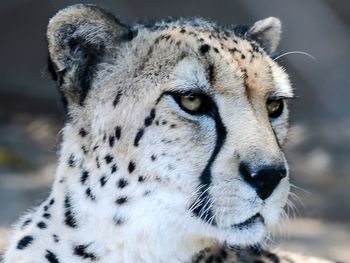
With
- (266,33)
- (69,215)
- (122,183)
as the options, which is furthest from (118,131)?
(266,33)

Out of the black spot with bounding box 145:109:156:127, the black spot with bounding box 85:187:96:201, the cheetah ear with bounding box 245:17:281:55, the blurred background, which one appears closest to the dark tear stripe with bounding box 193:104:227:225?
the black spot with bounding box 145:109:156:127

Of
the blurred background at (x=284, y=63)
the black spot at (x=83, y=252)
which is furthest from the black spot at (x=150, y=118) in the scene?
the blurred background at (x=284, y=63)

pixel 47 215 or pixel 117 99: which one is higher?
pixel 117 99

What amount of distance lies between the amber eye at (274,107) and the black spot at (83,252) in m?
0.57

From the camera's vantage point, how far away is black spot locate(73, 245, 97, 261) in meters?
2.58

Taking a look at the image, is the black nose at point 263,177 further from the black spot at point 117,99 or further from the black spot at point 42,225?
the black spot at point 42,225

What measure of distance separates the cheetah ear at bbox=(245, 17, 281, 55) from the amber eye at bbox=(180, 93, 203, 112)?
16.7 inches

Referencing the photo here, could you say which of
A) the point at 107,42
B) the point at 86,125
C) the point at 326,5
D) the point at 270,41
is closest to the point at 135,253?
the point at 86,125

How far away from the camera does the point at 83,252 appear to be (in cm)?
258

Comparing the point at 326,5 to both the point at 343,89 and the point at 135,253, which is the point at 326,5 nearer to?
the point at 343,89

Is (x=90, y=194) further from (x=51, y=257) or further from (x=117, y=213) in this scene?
(x=51, y=257)

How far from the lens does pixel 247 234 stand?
97.1 inches

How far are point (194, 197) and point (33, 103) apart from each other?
426 cm

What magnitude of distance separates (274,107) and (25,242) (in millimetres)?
716
